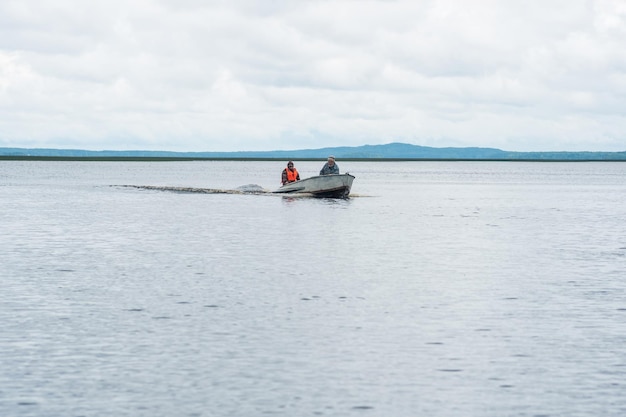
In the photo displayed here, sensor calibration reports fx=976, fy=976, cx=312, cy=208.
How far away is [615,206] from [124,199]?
35.4m

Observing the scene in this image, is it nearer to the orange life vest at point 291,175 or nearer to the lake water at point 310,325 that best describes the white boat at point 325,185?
the orange life vest at point 291,175

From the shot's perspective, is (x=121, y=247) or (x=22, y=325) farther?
(x=121, y=247)

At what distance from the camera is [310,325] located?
18.2 m

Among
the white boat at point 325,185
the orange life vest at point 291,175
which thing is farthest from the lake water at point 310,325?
the orange life vest at point 291,175

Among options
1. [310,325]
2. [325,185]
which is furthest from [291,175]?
[310,325]

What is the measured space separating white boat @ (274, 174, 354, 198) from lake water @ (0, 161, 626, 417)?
23257 mm

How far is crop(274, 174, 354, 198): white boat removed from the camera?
62469mm

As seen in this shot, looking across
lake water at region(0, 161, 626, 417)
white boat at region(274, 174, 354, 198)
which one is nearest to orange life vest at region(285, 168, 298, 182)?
white boat at region(274, 174, 354, 198)

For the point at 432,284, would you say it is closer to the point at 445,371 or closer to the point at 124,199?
the point at 445,371

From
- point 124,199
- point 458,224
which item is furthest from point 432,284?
point 124,199

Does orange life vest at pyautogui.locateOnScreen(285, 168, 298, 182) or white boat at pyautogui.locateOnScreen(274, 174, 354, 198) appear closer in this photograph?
white boat at pyautogui.locateOnScreen(274, 174, 354, 198)

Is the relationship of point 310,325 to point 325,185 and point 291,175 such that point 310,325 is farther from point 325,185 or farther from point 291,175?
point 291,175

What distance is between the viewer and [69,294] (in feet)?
72.5

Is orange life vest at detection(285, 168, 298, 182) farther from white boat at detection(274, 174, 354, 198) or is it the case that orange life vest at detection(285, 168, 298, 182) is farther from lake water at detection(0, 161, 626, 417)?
lake water at detection(0, 161, 626, 417)
